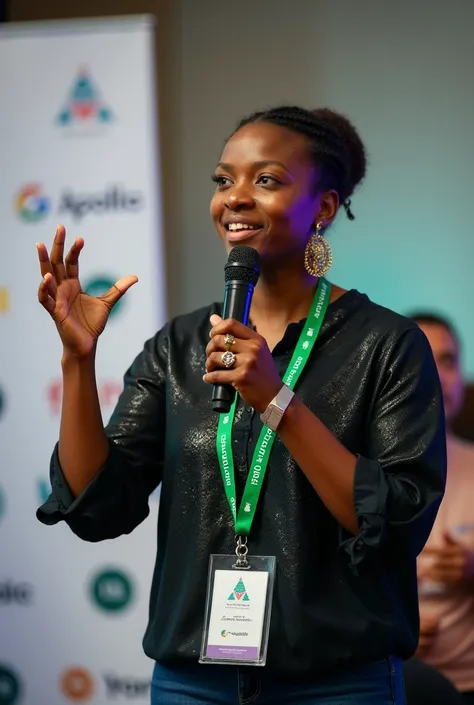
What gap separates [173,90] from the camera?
404 cm

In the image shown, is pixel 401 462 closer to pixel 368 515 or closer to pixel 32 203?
pixel 368 515

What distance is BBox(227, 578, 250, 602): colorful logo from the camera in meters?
1.60

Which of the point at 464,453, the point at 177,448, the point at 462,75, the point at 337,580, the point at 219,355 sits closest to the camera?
the point at 219,355

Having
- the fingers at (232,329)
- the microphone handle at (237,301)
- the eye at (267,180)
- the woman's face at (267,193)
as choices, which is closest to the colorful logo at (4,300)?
the woman's face at (267,193)

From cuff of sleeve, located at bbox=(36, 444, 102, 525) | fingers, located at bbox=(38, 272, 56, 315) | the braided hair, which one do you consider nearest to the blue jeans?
cuff of sleeve, located at bbox=(36, 444, 102, 525)

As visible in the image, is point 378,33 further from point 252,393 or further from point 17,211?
point 252,393

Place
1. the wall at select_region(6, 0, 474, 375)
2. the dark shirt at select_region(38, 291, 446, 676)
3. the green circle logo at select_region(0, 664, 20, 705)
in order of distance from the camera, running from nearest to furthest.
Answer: the dark shirt at select_region(38, 291, 446, 676) < the green circle logo at select_region(0, 664, 20, 705) < the wall at select_region(6, 0, 474, 375)

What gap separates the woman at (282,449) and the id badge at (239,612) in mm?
14

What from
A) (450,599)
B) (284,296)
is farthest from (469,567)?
(284,296)

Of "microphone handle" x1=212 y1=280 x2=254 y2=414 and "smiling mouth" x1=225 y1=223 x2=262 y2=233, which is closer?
"microphone handle" x1=212 y1=280 x2=254 y2=414

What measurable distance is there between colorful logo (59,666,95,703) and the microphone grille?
2155 millimetres

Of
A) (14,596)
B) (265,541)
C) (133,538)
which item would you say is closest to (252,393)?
(265,541)

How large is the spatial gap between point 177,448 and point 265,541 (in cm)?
24

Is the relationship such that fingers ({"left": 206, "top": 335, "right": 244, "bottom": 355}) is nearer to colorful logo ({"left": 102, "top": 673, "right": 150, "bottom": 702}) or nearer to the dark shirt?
the dark shirt
